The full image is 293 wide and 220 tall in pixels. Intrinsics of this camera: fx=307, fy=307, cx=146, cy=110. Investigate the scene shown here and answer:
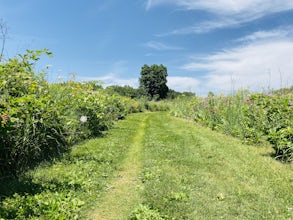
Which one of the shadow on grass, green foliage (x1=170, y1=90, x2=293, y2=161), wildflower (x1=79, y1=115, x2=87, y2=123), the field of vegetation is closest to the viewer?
the field of vegetation

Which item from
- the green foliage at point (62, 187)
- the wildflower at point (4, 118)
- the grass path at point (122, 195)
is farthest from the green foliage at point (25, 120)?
the grass path at point (122, 195)

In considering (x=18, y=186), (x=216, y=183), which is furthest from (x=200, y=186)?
(x=18, y=186)

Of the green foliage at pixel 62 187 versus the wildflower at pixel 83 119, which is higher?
the wildflower at pixel 83 119

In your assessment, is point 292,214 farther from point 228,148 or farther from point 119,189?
point 228,148

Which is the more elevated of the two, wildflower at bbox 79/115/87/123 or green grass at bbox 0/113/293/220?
wildflower at bbox 79/115/87/123

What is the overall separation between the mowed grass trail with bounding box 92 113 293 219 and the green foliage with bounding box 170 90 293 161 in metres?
0.62

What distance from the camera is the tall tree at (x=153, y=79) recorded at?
63812 millimetres

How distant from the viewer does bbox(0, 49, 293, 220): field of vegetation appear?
482 centimetres

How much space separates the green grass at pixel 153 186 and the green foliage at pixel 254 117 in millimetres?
665

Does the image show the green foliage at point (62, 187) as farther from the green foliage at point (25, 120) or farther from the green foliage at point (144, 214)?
the green foliage at point (144, 214)

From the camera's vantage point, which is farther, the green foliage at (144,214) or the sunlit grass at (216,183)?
the sunlit grass at (216,183)

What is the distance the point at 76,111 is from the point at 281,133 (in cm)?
683

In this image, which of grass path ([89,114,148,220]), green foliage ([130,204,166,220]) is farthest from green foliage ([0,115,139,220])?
green foliage ([130,204,166,220])

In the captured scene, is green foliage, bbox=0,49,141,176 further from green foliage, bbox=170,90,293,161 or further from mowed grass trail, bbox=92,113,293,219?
green foliage, bbox=170,90,293,161
